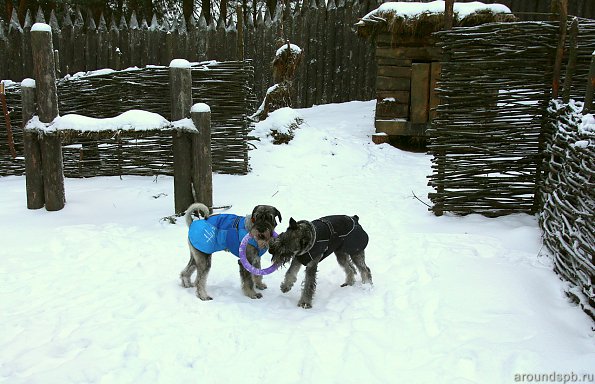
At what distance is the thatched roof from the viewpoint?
372 inches

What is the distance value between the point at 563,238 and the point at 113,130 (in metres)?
5.37

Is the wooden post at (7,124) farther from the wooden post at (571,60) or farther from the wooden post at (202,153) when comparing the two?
the wooden post at (571,60)

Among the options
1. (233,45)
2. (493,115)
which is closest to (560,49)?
(493,115)

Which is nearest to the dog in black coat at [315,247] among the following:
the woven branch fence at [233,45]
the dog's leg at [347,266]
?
the dog's leg at [347,266]

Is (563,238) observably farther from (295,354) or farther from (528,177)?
(295,354)

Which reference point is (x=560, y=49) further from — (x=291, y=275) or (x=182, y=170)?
(x=182, y=170)

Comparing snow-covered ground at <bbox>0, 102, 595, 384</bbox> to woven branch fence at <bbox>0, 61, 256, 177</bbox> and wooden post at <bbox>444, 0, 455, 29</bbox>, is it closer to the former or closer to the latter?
woven branch fence at <bbox>0, 61, 256, 177</bbox>

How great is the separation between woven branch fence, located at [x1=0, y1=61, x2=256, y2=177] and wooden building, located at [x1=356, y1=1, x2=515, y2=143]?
3.21 meters

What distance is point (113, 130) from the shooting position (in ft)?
20.4

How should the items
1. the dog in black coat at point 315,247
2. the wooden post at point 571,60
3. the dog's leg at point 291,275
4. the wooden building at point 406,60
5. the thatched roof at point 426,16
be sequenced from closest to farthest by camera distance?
the dog in black coat at point 315,247 < the dog's leg at point 291,275 < the wooden post at point 571,60 < the thatched roof at point 426,16 < the wooden building at point 406,60

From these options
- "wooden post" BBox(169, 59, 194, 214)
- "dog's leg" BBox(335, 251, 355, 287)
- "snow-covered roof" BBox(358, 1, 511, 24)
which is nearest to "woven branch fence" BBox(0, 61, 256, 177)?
"wooden post" BBox(169, 59, 194, 214)

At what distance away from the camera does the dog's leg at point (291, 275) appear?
445 centimetres

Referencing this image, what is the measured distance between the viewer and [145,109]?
826 centimetres

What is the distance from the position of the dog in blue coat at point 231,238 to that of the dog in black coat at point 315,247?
20cm
